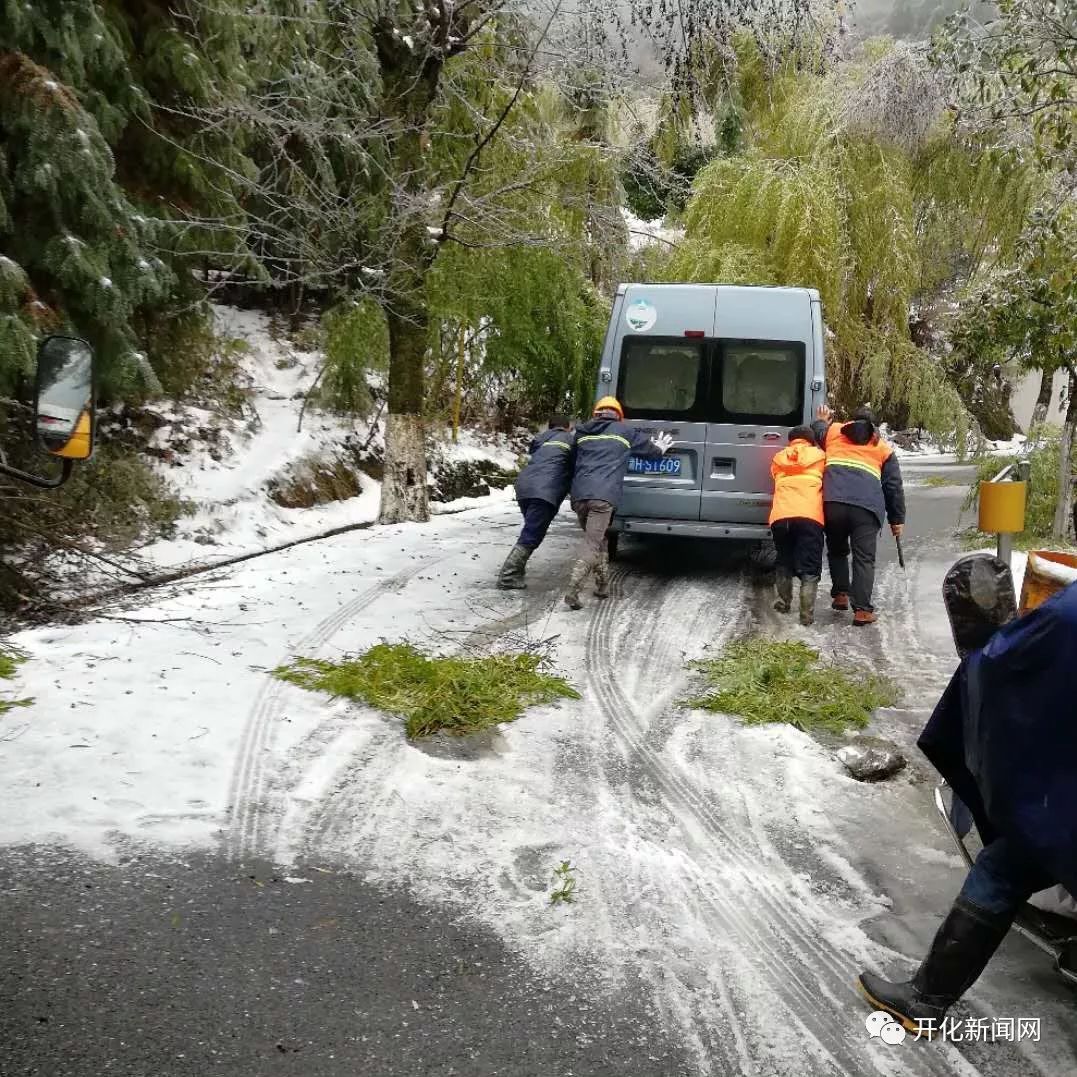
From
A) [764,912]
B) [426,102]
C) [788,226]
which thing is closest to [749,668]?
[764,912]

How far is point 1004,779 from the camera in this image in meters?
2.67

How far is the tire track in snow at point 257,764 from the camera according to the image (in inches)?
165

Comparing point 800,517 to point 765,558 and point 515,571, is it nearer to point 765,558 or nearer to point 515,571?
point 765,558

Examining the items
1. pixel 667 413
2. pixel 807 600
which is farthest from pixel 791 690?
pixel 667 413

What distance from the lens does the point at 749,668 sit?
645 centimetres

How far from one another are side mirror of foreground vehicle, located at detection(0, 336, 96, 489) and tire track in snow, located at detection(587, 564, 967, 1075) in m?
2.87

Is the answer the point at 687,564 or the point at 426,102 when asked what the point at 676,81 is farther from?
the point at 687,564

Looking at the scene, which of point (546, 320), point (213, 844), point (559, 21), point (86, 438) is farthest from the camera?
point (546, 320)

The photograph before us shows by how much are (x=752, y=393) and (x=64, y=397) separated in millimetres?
6769

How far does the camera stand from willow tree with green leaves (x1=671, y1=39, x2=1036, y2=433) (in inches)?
636

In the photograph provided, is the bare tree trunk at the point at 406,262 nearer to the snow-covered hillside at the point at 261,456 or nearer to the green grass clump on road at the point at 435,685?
the snow-covered hillside at the point at 261,456

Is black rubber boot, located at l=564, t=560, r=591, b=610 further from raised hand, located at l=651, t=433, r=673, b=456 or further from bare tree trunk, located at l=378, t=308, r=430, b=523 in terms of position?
bare tree trunk, located at l=378, t=308, r=430, b=523

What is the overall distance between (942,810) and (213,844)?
9.31 feet

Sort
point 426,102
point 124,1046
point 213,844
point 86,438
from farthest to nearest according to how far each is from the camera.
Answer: point 426,102, point 213,844, point 86,438, point 124,1046
